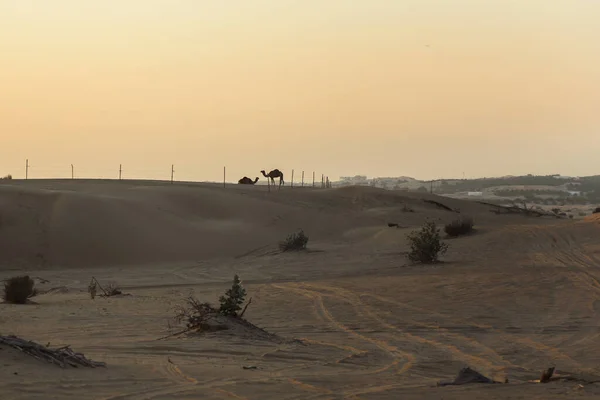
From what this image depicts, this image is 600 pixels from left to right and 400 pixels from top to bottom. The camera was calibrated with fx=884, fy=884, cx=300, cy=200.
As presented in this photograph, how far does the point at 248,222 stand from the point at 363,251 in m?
12.0

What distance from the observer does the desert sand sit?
31.1 ft

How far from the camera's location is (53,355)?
10.0 metres

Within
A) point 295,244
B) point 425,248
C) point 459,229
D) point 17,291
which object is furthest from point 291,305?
point 459,229

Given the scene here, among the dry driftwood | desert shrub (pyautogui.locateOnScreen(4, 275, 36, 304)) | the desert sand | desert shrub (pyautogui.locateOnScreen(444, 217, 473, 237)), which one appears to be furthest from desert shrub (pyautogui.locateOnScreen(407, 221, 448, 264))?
the dry driftwood

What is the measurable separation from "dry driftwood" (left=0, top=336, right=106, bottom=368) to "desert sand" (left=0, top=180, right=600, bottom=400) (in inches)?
5.0

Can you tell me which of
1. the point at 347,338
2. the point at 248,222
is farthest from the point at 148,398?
the point at 248,222

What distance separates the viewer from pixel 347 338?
45.8 ft

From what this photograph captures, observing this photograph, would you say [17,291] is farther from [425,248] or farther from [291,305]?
[425,248]

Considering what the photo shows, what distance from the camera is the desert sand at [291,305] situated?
31.1 feet

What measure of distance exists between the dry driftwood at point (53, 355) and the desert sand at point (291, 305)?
0.13m

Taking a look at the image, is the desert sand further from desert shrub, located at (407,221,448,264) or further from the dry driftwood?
desert shrub, located at (407,221,448,264)

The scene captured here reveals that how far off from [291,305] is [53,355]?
367 inches

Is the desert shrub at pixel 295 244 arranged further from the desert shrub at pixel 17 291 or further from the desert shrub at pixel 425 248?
the desert shrub at pixel 17 291

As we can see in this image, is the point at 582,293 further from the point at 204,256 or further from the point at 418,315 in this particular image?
the point at 204,256
